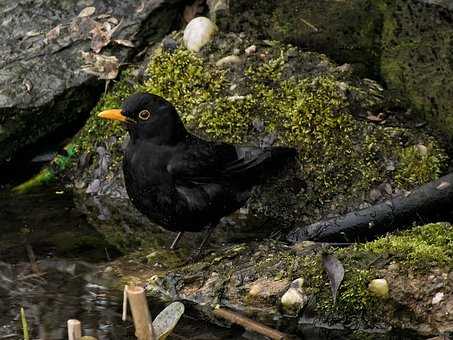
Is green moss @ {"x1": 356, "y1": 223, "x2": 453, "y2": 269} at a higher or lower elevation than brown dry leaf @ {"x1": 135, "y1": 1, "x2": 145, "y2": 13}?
higher

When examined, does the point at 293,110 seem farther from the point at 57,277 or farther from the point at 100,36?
the point at 57,277

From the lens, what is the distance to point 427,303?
480 centimetres

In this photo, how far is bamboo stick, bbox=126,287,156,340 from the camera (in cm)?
313

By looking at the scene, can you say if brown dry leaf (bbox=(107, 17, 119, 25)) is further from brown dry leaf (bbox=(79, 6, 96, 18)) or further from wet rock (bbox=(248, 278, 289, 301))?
wet rock (bbox=(248, 278, 289, 301))

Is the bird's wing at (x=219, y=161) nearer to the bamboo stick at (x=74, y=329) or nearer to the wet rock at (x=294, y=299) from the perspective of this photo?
the wet rock at (x=294, y=299)

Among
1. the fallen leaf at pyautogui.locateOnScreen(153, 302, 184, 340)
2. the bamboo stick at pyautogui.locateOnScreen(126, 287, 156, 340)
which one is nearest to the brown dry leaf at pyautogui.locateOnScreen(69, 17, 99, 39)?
the fallen leaf at pyautogui.locateOnScreen(153, 302, 184, 340)

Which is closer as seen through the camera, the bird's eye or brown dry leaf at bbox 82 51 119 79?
the bird's eye

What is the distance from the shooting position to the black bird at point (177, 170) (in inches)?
221

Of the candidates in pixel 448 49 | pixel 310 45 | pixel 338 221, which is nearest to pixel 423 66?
pixel 448 49

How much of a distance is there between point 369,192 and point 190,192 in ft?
4.43

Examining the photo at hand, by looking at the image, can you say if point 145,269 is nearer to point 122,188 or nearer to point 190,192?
point 190,192

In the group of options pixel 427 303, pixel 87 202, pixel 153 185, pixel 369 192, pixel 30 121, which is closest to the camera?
pixel 427 303

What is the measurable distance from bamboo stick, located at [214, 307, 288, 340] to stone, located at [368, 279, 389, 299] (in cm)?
54

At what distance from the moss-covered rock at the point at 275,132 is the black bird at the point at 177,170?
0.47 m
